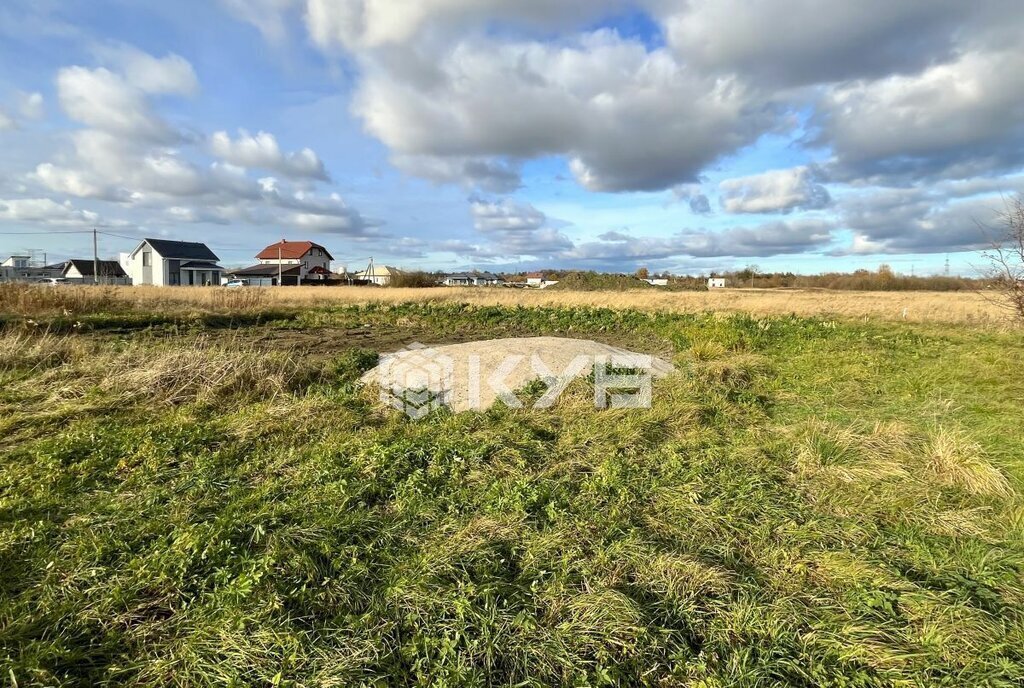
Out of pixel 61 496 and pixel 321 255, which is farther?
pixel 321 255

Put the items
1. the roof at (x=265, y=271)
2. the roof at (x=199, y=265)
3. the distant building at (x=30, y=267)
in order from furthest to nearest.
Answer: the distant building at (x=30, y=267) → the roof at (x=265, y=271) → the roof at (x=199, y=265)

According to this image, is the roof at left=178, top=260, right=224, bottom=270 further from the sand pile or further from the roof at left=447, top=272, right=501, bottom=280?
the sand pile

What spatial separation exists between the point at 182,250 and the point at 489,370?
55.9 meters

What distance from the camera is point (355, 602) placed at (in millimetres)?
2588

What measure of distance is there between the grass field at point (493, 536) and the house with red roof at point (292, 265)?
2157 inches

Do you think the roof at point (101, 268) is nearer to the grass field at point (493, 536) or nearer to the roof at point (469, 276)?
the roof at point (469, 276)

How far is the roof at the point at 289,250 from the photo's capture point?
2486 inches

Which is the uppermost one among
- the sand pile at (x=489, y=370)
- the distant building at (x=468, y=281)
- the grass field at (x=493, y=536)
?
the distant building at (x=468, y=281)

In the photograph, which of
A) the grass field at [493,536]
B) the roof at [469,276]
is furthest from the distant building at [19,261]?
the grass field at [493,536]

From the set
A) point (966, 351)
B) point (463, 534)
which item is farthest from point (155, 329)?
point (966, 351)

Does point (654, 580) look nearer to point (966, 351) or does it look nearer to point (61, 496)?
point (61, 496)

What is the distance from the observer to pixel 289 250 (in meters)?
63.5

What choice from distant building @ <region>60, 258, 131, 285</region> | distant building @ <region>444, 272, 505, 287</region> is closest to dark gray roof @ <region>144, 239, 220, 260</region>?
distant building @ <region>60, 258, 131, 285</region>

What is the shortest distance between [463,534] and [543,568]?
557 millimetres
